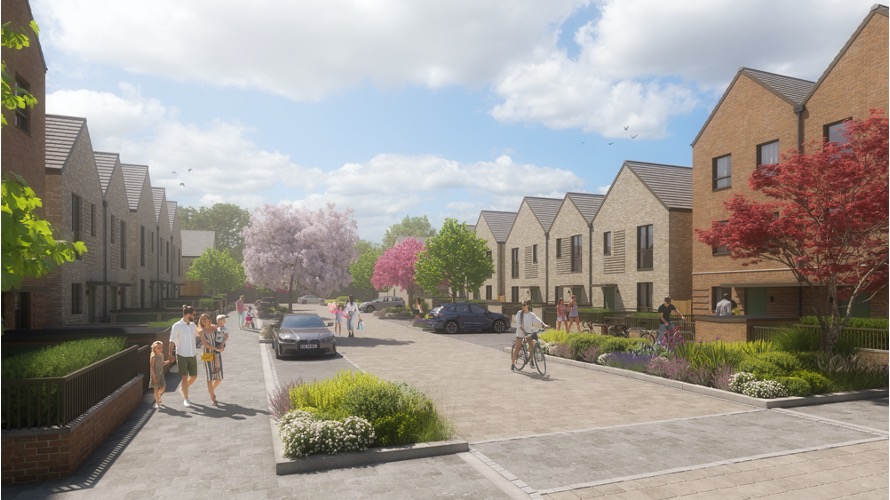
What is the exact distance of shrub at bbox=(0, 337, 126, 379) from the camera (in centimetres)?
749

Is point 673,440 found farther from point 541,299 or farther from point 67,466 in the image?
point 541,299

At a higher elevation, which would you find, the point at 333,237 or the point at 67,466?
the point at 333,237

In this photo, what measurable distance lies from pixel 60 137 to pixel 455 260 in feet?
78.5

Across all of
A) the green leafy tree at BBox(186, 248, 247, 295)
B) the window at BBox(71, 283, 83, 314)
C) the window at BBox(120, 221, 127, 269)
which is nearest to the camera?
the window at BBox(71, 283, 83, 314)

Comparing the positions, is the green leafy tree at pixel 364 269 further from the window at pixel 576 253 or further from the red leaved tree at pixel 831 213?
the red leaved tree at pixel 831 213

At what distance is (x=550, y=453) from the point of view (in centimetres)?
758

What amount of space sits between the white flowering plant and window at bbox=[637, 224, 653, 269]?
81.2ft

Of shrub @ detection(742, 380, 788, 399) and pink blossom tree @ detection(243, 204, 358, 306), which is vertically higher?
pink blossom tree @ detection(243, 204, 358, 306)

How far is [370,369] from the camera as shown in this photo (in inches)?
627

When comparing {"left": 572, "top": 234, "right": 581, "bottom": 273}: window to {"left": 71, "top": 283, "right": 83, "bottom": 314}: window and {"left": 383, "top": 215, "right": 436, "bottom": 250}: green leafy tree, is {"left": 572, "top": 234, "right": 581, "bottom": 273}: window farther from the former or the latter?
{"left": 383, "top": 215, "right": 436, "bottom": 250}: green leafy tree

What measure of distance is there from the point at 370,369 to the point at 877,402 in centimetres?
1163

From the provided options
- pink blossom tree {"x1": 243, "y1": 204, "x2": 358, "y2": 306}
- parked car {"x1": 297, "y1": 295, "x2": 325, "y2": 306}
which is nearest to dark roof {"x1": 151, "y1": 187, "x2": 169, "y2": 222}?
pink blossom tree {"x1": 243, "y1": 204, "x2": 358, "y2": 306}

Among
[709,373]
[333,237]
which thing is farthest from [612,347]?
[333,237]

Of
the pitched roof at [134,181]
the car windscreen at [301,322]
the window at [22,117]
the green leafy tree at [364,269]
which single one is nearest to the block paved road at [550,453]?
the car windscreen at [301,322]
